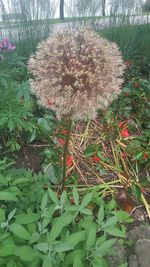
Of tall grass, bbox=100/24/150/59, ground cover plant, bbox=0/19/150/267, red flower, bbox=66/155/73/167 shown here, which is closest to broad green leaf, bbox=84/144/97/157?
ground cover plant, bbox=0/19/150/267

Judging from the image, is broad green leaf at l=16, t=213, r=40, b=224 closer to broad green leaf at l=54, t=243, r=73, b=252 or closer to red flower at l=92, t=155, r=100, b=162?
broad green leaf at l=54, t=243, r=73, b=252

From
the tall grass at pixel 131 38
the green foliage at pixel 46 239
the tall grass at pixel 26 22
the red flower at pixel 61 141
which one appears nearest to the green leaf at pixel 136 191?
the green foliage at pixel 46 239

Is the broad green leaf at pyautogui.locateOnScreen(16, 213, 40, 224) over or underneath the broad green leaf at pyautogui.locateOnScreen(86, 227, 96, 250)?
over

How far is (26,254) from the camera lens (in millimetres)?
1189

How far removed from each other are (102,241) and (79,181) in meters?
0.79

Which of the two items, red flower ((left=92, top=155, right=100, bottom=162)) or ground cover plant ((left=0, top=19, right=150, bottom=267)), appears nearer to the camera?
ground cover plant ((left=0, top=19, right=150, bottom=267))

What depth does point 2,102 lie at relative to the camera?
78.2 inches

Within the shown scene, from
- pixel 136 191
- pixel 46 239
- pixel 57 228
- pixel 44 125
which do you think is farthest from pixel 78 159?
pixel 57 228

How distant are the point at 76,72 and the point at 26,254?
69cm

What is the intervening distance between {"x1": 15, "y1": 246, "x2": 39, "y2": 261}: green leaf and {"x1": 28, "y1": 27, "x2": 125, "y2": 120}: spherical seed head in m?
0.56

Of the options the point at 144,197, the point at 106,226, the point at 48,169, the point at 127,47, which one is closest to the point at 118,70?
the point at 106,226

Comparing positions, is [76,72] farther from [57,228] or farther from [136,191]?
[136,191]

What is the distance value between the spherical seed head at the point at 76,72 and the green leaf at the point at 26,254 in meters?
0.56

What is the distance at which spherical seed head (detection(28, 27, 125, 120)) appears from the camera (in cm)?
135
